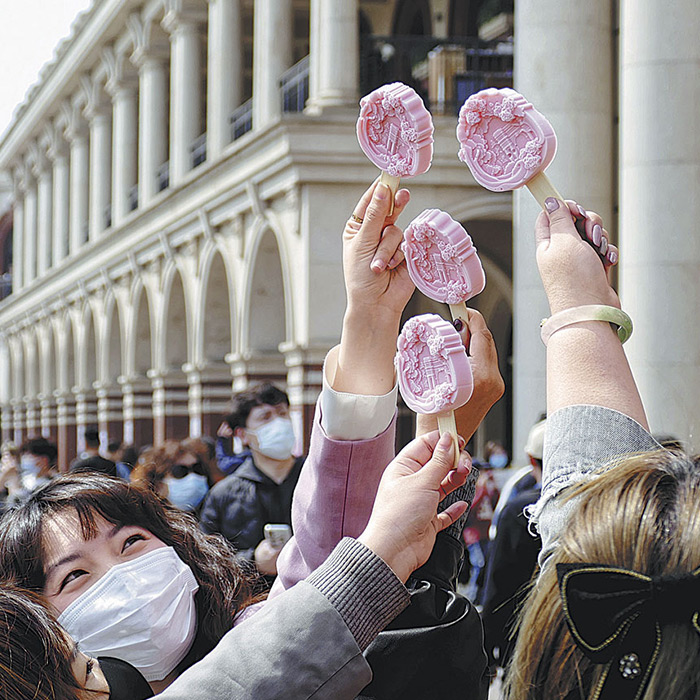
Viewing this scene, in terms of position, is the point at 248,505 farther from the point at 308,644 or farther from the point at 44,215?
the point at 44,215

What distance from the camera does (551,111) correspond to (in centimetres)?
1003

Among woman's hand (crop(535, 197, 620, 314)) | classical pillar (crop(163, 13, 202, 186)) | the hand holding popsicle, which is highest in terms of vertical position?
classical pillar (crop(163, 13, 202, 186))

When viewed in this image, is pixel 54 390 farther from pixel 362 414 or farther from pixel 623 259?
pixel 362 414

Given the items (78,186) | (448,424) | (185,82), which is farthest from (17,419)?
(448,424)

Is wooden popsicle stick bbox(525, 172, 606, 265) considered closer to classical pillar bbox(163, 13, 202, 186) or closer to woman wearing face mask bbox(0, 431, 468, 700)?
woman wearing face mask bbox(0, 431, 468, 700)

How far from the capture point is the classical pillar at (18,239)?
139ft

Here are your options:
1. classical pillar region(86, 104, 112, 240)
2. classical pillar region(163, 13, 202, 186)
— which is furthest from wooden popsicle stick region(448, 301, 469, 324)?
classical pillar region(86, 104, 112, 240)

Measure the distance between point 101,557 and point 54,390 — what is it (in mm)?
35625

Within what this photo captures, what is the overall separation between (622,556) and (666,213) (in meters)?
7.51

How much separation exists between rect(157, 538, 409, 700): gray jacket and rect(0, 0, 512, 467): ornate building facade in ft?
44.7

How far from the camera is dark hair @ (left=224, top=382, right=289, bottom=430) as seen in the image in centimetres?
610

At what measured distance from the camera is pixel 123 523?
2324 millimetres

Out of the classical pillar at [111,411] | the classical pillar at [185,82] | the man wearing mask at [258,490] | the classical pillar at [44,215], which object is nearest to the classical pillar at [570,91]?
the man wearing mask at [258,490]

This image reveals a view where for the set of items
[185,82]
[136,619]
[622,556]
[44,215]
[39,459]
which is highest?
[185,82]
